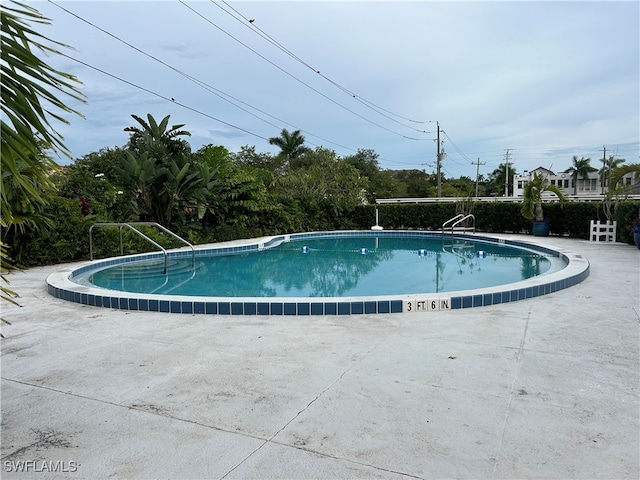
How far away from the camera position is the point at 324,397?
9.28 feet

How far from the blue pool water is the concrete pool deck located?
2.83m

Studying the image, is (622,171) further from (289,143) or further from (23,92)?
(289,143)

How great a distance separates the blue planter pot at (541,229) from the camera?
1576 centimetres

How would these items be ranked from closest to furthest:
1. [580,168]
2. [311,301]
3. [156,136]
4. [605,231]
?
[311,301] → [605,231] → [156,136] → [580,168]

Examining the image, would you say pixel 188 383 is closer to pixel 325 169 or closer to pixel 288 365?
pixel 288 365

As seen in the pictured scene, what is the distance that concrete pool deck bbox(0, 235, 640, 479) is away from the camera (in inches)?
83.3

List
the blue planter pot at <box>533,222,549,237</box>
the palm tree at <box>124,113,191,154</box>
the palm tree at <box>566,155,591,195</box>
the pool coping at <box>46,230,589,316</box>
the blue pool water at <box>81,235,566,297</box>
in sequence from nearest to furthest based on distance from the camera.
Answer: the pool coping at <box>46,230,589,316</box> < the blue pool water at <box>81,235,566,297</box> < the palm tree at <box>124,113,191,154</box> < the blue planter pot at <box>533,222,549,237</box> < the palm tree at <box>566,155,591,195</box>

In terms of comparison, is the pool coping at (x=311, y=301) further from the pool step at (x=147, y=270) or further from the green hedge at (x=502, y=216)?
the green hedge at (x=502, y=216)

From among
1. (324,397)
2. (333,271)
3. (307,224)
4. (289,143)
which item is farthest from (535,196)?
(289,143)

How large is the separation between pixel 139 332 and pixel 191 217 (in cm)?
1080

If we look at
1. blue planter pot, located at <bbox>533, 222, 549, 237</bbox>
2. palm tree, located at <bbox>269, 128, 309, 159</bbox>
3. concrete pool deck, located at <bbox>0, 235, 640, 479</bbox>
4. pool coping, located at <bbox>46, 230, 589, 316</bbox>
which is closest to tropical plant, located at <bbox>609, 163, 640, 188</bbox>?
blue planter pot, located at <bbox>533, 222, 549, 237</bbox>

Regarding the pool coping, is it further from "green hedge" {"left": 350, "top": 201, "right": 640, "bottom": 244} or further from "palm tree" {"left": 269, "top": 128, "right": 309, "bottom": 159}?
"palm tree" {"left": 269, "top": 128, "right": 309, "bottom": 159}

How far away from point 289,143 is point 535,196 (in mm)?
22317

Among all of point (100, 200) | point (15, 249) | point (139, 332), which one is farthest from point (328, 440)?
point (100, 200)
